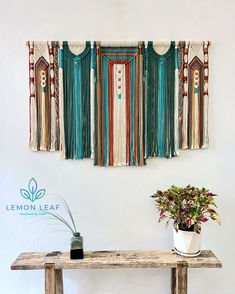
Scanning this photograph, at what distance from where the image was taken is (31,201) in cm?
188

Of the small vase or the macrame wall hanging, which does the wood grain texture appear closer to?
the small vase

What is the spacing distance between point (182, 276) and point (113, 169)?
79 centimetres

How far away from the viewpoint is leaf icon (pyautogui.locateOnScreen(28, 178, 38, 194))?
1879 millimetres

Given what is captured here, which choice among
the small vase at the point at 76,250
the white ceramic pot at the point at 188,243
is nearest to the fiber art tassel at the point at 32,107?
the small vase at the point at 76,250

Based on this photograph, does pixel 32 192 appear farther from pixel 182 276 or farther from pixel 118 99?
pixel 182 276

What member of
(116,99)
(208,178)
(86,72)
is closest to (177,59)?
(116,99)

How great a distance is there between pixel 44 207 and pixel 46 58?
1024mm

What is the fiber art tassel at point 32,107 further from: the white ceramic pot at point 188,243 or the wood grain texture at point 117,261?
the white ceramic pot at point 188,243

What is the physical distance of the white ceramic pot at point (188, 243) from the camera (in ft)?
5.22

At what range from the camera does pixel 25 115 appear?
6.12 ft

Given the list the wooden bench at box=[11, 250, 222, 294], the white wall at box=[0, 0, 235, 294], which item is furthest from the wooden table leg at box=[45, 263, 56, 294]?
the white wall at box=[0, 0, 235, 294]

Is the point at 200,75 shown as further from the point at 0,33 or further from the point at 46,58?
the point at 0,33

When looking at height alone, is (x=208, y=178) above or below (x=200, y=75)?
below

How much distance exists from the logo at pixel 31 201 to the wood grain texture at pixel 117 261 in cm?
31
